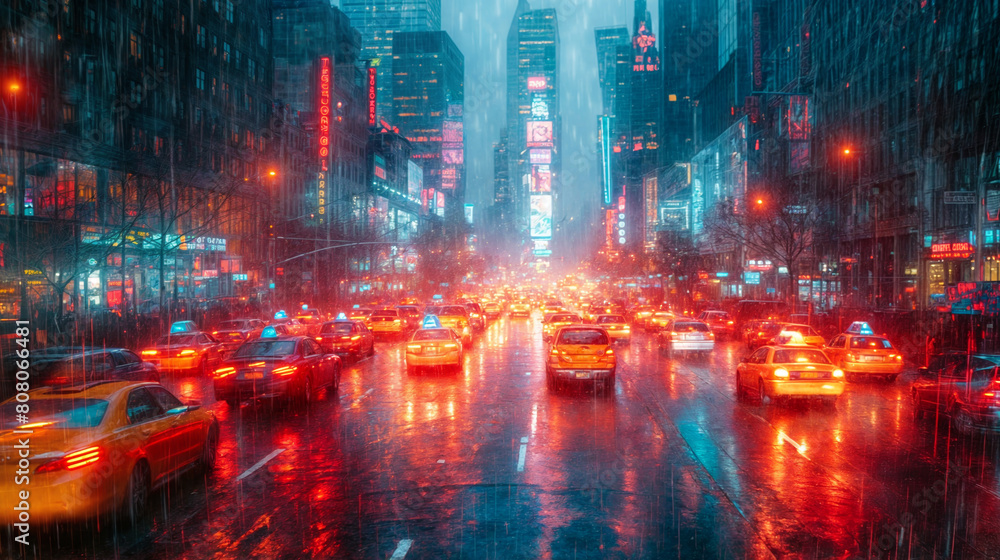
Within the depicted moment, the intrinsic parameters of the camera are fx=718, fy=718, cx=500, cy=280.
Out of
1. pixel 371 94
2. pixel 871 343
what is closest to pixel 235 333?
pixel 871 343

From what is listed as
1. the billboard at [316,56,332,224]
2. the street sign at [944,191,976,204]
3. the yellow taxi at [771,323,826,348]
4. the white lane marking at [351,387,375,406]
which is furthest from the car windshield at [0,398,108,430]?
the billboard at [316,56,332,224]

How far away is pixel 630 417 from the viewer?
1370cm

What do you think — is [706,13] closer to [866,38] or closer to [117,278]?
[866,38]

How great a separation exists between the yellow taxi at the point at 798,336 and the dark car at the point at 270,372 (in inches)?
594

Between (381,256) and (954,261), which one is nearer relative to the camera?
(954,261)

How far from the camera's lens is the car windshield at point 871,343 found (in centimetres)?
1934

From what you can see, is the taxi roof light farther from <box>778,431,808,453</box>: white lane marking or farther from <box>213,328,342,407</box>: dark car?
<box>213,328,342,407</box>: dark car

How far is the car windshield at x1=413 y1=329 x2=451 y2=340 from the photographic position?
2147 centimetres

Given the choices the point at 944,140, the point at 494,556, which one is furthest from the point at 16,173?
the point at 944,140

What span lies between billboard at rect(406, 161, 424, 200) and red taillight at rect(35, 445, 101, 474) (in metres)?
126

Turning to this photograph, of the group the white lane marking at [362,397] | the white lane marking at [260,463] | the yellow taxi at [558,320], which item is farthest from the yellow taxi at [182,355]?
the yellow taxi at [558,320]

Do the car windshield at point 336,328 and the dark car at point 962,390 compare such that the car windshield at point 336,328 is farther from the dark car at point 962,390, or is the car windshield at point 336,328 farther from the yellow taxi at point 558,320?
the dark car at point 962,390

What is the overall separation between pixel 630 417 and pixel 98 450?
9296 mm

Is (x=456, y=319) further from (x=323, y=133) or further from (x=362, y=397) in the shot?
(x=323, y=133)
